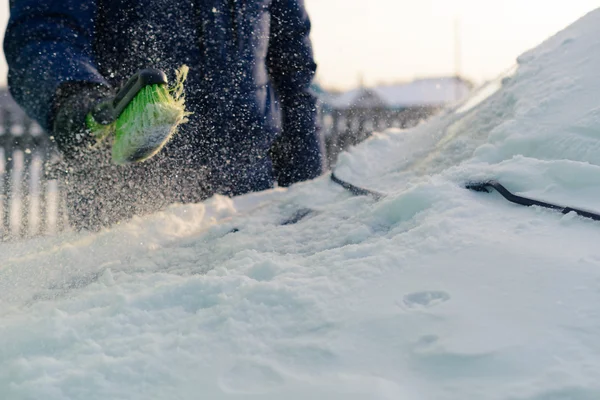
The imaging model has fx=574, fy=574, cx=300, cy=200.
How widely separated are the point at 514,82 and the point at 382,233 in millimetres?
975

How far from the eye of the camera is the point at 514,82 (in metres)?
2.02

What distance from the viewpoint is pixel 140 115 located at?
1.61 metres

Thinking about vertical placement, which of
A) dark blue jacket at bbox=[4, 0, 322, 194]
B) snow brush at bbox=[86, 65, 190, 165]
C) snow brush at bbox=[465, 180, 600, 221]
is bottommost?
snow brush at bbox=[465, 180, 600, 221]

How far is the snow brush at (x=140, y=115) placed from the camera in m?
1.58

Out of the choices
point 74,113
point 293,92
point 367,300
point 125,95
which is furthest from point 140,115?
point 293,92

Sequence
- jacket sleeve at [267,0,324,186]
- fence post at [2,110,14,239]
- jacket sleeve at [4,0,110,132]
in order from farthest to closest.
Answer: fence post at [2,110,14,239] < jacket sleeve at [267,0,324,186] < jacket sleeve at [4,0,110,132]

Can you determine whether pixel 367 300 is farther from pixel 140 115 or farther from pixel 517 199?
pixel 140 115

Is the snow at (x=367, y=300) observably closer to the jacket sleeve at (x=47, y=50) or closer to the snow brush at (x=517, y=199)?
the snow brush at (x=517, y=199)

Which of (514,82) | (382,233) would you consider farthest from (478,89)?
(382,233)

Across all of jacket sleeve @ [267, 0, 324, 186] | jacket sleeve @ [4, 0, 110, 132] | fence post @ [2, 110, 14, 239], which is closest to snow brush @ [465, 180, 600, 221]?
jacket sleeve @ [4, 0, 110, 132]

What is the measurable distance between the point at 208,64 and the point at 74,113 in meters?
0.78

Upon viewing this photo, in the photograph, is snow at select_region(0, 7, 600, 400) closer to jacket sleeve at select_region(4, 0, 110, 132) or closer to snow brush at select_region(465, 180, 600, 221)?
snow brush at select_region(465, 180, 600, 221)

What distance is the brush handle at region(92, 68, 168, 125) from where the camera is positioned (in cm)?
157

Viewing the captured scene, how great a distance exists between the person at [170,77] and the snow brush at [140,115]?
0.16 m
